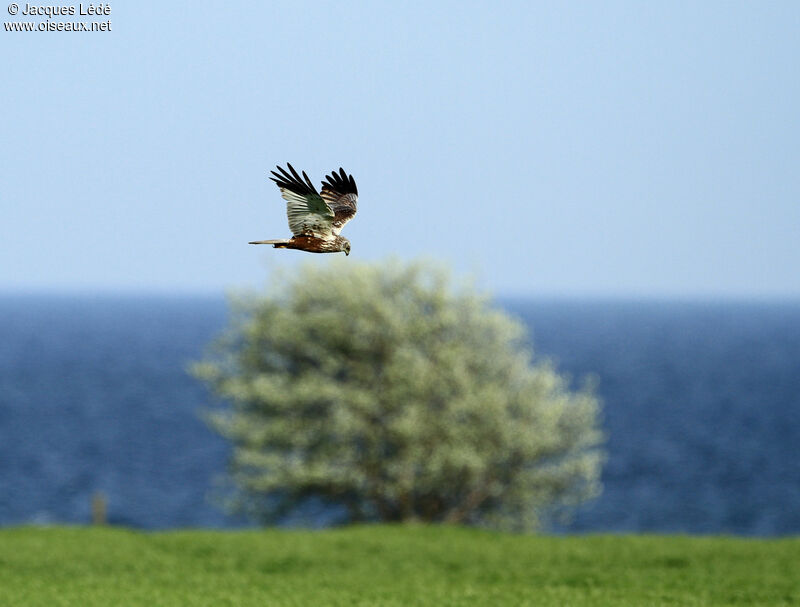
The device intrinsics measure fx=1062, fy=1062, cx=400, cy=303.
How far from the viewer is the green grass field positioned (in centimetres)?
2153

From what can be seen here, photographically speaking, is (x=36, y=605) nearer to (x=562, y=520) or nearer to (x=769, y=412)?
(x=562, y=520)

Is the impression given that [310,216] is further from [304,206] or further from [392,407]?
[392,407]

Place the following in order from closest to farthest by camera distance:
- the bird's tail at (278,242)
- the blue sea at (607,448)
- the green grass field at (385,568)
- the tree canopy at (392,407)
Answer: the bird's tail at (278,242)
the green grass field at (385,568)
the tree canopy at (392,407)
the blue sea at (607,448)

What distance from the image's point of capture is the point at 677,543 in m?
29.1

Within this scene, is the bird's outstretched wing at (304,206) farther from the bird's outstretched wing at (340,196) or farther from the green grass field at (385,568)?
the green grass field at (385,568)

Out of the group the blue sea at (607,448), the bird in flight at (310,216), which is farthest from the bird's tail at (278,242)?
the blue sea at (607,448)

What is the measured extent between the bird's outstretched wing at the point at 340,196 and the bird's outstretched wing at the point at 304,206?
0.30ft

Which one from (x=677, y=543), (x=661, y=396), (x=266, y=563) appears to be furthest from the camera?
(x=661, y=396)

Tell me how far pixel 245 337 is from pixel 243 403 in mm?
2382

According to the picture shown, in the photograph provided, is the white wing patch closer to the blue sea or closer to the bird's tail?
the bird's tail

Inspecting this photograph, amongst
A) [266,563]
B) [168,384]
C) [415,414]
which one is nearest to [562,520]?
[415,414]

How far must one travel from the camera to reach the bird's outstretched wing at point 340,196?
26.9 feet

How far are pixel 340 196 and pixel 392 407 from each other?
93.3 feet

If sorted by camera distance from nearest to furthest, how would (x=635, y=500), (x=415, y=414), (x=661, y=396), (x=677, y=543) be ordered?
1. (x=677, y=543)
2. (x=415, y=414)
3. (x=635, y=500)
4. (x=661, y=396)
